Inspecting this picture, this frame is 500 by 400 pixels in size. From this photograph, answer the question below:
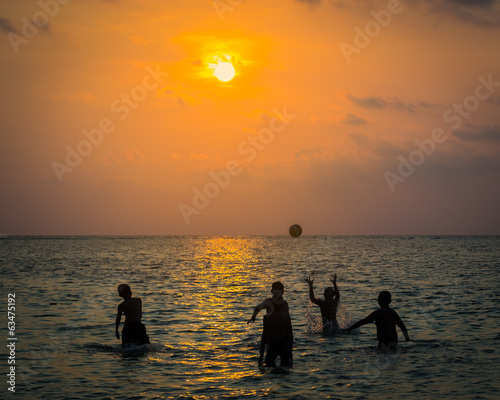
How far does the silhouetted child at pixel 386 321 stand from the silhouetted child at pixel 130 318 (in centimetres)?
748

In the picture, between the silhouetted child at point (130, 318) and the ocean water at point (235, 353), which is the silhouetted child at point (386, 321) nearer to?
the ocean water at point (235, 353)

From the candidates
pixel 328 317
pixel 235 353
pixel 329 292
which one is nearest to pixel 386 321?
pixel 329 292

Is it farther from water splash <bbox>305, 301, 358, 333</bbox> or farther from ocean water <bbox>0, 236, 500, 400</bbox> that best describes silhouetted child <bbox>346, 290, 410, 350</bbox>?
water splash <bbox>305, 301, 358, 333</bbox>

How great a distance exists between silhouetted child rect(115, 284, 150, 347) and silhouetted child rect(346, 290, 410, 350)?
748 cm

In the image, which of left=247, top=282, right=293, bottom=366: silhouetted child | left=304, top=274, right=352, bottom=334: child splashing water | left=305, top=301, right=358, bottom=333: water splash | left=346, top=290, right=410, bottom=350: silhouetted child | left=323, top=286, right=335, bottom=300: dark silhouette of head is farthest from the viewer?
left=305, top=301, right=358, bottom=333: water splash

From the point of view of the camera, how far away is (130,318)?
734 inches

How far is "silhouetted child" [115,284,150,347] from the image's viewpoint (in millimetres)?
18391

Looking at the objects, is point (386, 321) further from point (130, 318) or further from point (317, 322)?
point (130, 318)

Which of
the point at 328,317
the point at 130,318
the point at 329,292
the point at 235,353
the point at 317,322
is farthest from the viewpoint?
the point at 317,322

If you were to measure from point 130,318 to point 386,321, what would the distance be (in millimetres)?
8196

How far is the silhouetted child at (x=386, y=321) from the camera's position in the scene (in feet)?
52.7

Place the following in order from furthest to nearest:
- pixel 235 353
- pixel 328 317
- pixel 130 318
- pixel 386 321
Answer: pixel 328 317 < pixel 235 353 < pixel 130 318 < pixel 386 321

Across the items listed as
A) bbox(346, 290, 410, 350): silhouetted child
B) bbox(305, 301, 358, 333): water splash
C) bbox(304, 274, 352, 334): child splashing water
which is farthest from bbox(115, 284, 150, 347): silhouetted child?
bbox(346, 290, 410, 350): silhouetted child

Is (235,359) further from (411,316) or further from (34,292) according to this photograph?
(34,292)
